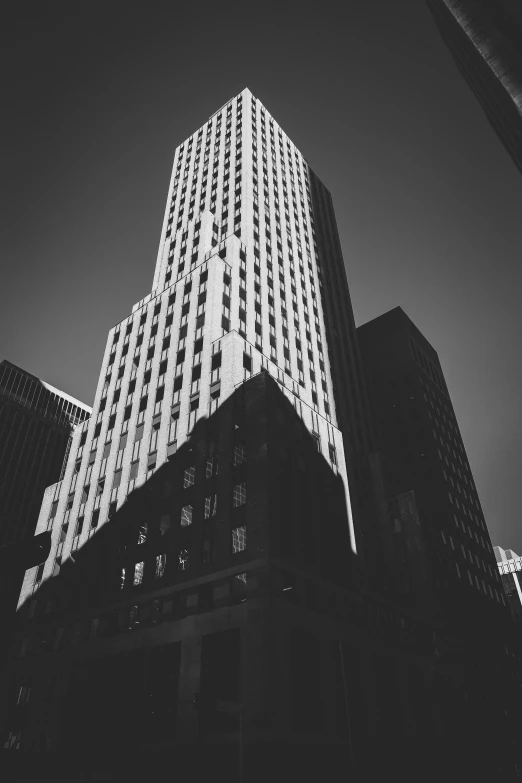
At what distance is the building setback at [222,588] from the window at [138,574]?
181 millimetres

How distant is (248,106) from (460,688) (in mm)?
98897

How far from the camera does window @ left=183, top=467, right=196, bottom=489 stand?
4934 cm

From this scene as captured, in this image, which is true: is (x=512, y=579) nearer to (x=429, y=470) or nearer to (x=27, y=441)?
(x=429, y=470)

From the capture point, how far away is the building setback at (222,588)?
36.2 metres

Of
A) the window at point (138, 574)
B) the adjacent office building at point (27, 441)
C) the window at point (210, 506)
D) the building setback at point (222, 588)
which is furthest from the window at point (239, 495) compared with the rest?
the adjacent office building at point (27, 441)

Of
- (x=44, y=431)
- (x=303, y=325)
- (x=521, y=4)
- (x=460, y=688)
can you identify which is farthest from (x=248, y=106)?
(x=460, y=688)

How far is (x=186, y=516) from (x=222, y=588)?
895 cm

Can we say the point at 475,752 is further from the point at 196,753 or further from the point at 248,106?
the point at 248,106

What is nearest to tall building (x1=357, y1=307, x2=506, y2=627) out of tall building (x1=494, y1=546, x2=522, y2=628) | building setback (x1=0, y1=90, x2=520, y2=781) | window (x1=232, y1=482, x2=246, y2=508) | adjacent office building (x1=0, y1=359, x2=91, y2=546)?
building setback (x1=0, y1=90, x2=520, y2=781)

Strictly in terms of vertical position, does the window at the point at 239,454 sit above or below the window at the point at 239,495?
above

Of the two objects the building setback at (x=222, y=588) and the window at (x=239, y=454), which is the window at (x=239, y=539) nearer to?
the building setback at (x=222, y=588)

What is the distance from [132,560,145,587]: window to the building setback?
0.18 metres

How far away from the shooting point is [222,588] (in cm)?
4031

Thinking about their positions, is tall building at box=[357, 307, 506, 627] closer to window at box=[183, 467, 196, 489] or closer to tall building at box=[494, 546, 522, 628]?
window at box=[183, 467, 196, 489]
